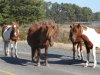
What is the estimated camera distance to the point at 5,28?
825 inches

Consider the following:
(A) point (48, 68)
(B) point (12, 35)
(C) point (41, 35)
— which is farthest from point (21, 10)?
(A) point (48, 68)

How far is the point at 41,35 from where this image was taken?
15.0 meters

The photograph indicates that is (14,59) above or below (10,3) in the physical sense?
below

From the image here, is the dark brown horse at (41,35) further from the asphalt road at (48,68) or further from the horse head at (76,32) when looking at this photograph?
the horse head at (76,32)

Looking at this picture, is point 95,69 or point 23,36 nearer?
point 95,69

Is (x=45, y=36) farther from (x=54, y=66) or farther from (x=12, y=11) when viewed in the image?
(x=12, y=11)

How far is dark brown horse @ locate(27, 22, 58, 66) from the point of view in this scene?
564 inches

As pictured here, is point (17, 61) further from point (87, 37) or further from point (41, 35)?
point (87, 37)

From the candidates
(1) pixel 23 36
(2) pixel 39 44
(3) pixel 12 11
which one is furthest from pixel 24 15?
(2) pixel 39 44

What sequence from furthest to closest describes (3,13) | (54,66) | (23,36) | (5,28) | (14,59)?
(3,13)
(23,36)
(5,28)
(14,59)
(54,66)

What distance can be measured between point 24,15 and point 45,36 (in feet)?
176

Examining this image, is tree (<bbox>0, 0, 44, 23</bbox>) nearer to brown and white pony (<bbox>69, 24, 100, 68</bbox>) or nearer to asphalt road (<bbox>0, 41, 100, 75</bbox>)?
asphalt road (<bbox>0, 41, 100, 75</bbox>)

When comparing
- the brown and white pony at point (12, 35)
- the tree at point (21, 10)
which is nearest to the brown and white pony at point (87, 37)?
the brown and white pony at point (12, 35)

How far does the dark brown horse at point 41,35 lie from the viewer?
14330 millimetres
